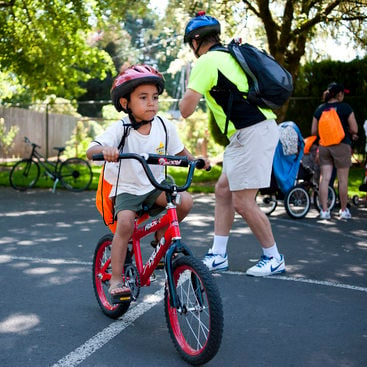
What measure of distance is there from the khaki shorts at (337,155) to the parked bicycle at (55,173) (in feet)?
19.1

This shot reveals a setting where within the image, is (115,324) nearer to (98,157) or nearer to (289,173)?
(98,157)

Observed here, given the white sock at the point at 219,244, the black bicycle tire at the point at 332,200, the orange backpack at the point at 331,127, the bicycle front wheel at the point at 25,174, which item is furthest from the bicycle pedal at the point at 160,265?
the bicycle front wheel at the point at 25,174

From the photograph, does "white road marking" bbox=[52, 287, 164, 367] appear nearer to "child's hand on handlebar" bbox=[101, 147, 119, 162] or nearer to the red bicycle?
the red bicycle

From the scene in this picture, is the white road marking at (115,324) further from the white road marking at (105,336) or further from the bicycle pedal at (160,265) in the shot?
the bicycle pedal at (160,265)

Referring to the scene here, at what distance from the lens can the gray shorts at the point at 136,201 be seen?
14.2 feet

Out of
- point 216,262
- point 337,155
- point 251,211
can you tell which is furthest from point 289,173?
point 251,211

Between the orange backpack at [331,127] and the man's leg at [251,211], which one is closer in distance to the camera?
the man's leg at [251,211]

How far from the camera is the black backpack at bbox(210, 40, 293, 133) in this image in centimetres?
551

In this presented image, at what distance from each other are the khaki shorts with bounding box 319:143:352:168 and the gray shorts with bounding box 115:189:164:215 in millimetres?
5787

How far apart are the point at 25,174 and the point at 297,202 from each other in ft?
23.0

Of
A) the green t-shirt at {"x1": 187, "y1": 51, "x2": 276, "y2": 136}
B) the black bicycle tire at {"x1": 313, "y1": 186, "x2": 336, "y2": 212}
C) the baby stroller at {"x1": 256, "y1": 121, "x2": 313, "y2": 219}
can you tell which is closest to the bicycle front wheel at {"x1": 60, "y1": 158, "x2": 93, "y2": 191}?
the baby stroller at {"x1": 256, "y1": 121, "x2": 313, "y2": 219}

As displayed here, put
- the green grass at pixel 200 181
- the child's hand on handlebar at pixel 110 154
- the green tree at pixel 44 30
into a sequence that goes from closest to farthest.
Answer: the child's hand on handlebar at pixel 110 154
the green grass at pixel 200 181
the green tree at pixel 44 30

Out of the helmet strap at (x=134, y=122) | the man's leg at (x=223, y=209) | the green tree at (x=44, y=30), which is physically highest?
the green tree at (x=44, y=30)

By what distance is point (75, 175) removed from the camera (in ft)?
46.4
